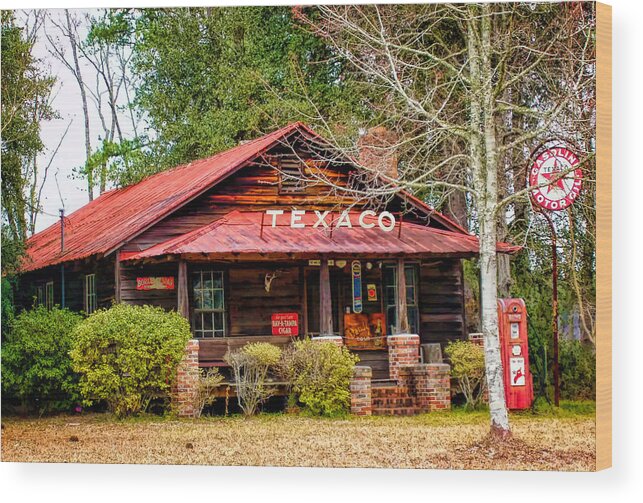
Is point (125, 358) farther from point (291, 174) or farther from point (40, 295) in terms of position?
point (291, 174)

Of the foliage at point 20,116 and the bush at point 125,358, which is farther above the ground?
the foliage at point 20,116

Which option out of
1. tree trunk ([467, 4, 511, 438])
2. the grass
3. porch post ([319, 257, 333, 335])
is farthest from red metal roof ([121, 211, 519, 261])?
tree trunk ([467, 4, 511, 438])

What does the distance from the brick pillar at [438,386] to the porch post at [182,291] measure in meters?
3.81

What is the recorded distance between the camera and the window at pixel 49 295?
849 inches

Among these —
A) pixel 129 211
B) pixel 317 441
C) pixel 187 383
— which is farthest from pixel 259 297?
pixel 317 441

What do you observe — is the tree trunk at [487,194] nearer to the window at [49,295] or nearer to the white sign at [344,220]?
the white sign at [344,220]

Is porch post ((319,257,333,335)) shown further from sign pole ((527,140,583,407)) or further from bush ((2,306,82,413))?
sign pole ((527,140,583,407))

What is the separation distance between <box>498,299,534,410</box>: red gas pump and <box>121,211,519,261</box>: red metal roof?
2347mm

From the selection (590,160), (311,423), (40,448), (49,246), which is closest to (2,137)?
(49,246)

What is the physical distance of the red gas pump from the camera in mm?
18594

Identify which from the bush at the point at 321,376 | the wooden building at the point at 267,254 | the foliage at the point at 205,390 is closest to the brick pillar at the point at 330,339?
the bush at the point at 321,376

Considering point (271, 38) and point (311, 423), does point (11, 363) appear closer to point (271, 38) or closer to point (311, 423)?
point (311, 423)

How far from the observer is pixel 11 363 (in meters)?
20.0

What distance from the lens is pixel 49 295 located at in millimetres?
22297
